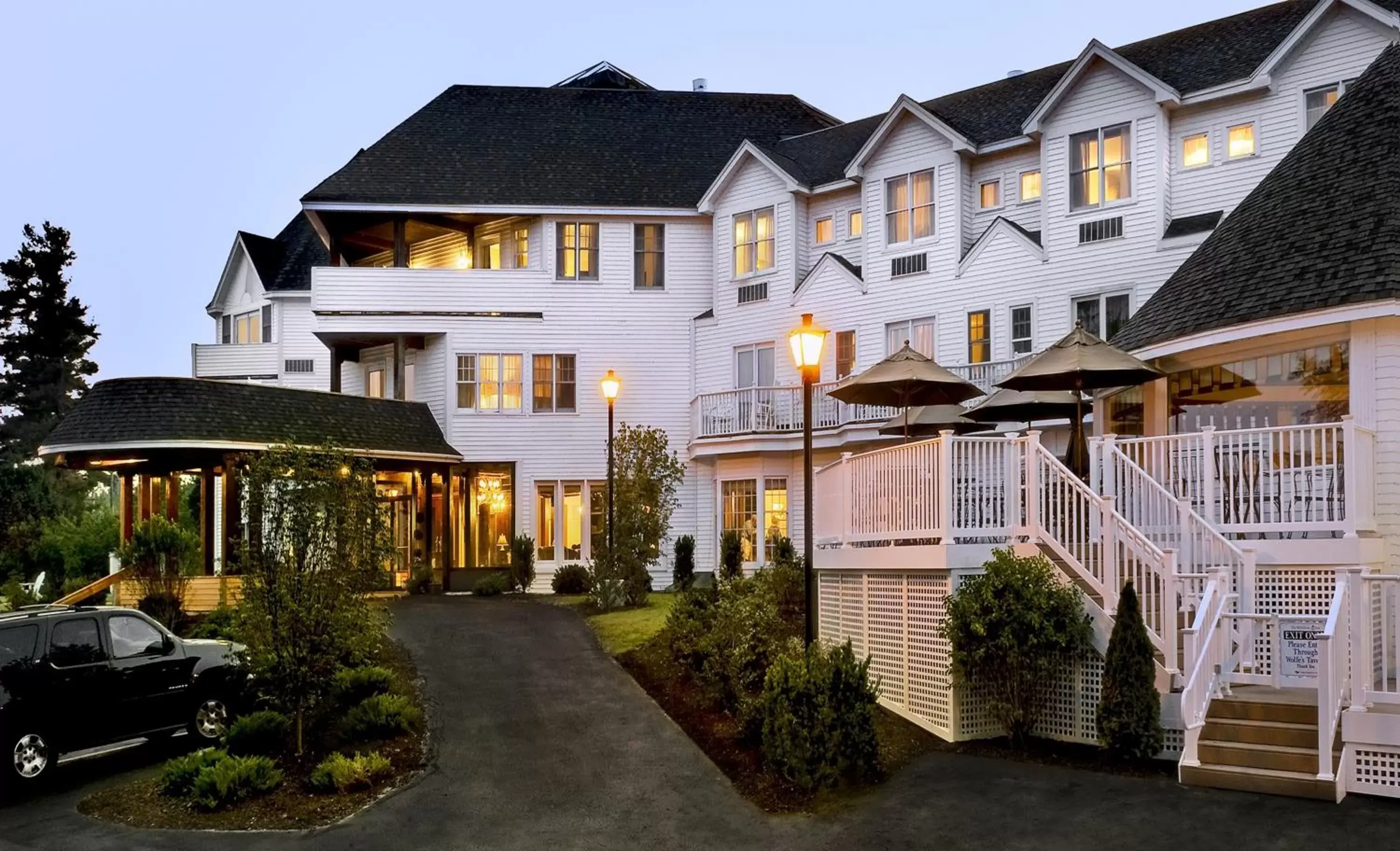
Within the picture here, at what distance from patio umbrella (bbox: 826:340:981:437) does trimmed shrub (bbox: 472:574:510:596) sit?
40.3 ft

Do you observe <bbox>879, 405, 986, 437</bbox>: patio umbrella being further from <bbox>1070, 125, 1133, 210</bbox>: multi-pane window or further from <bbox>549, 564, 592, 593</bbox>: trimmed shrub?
<bbox>549, 564, 592, 593</bbox>: trimmed shrub

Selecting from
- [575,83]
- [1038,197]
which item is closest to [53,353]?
[575,83]

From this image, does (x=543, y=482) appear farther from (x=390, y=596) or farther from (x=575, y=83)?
(x=575, y=83)

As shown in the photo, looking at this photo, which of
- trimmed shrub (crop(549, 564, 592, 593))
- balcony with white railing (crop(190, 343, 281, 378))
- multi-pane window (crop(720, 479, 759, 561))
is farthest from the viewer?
balcony with white railing (crop(190, 343, 281, 378))

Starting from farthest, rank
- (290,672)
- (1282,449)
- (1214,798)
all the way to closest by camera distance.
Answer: (290,672), (1282,449), (1214,798)

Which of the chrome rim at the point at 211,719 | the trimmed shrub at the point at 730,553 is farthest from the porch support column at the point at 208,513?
the chrome rim at the point at 211,719

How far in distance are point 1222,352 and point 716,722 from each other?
25.6 ft

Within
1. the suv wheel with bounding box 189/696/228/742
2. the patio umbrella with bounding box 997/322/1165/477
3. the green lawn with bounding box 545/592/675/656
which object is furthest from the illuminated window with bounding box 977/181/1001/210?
the suv wheel with bounding box 189/696/228/742

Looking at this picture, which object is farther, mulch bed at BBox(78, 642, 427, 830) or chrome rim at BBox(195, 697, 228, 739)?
chrome rim at BBox(195, 697, 228, 739)

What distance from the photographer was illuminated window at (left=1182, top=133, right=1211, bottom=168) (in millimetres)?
24062

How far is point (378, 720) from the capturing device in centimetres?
1491

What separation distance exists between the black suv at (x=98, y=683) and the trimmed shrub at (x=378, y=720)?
5.42 feet

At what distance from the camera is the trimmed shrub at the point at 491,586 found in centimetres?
2927

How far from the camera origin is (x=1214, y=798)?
10.8 meters
